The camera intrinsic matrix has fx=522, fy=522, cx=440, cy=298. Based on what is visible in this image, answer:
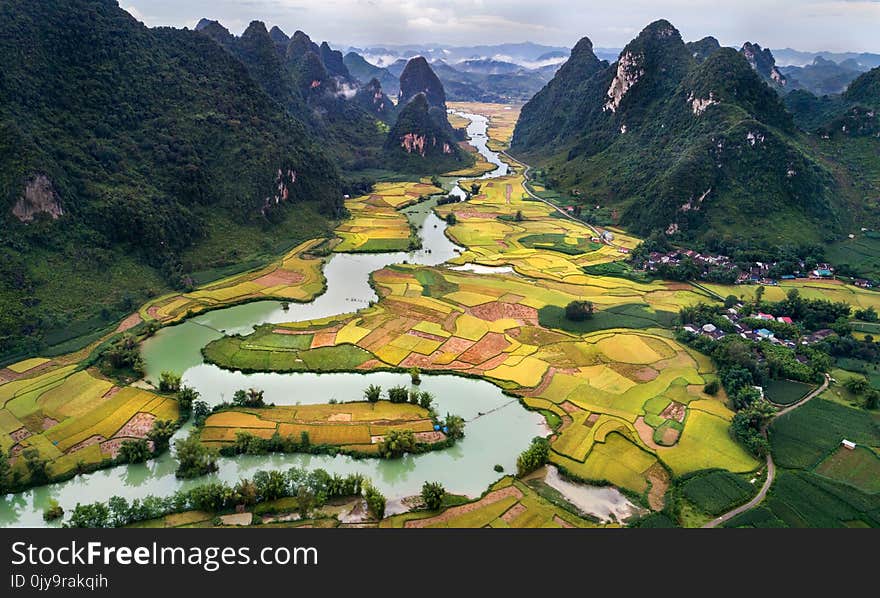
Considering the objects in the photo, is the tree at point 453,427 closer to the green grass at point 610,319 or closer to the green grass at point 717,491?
the green grass at point 717,491

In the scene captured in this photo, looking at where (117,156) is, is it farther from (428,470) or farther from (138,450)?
(428,470)

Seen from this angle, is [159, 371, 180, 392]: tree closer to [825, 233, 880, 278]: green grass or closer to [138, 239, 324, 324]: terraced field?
[138, 239, 324, 324]: terraced field

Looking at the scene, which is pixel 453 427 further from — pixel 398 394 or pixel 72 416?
pixel 72 416

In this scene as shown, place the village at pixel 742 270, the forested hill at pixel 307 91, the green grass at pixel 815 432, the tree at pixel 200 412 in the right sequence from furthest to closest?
the forested hill at pixel 307 91 < the village at pixel 742 270 < the tree at pixel 200 412 < the green grass at pixel 815 432

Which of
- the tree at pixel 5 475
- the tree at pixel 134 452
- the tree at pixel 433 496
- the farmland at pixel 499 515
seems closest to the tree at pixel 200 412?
the tree at pixel 134 452

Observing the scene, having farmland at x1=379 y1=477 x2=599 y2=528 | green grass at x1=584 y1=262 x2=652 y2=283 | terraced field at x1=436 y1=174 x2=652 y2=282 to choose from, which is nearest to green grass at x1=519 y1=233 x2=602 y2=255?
terraced field at x1=436 y1=174 x2=652 y2=282

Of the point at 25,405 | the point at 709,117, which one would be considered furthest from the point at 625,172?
the point at 25,405
